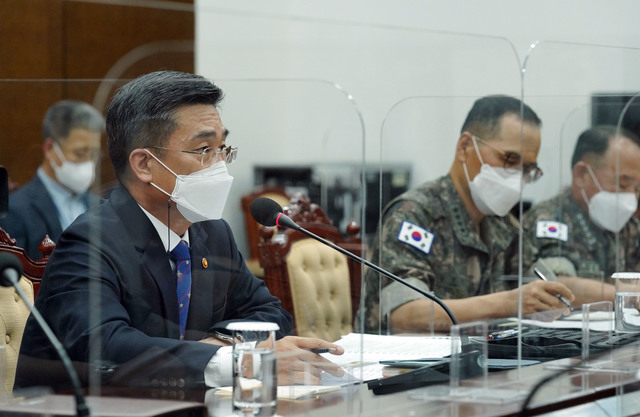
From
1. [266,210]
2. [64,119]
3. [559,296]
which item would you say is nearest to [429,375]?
[266,210]

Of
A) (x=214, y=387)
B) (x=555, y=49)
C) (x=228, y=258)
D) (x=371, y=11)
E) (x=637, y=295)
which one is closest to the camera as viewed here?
(x=214, y=387)

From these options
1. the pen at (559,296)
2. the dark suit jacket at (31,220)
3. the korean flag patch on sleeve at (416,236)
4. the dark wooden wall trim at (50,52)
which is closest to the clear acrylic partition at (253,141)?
the dark wooden wall trim at (50,52)

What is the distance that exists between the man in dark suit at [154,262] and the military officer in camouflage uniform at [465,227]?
0.64 m

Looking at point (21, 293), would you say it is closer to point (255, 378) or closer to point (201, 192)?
point (255, 378)

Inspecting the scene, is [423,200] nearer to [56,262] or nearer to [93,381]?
[56,262]

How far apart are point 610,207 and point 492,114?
0.50 m

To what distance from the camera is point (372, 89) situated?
4.48 metres

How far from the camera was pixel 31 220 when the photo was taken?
251 centimetres

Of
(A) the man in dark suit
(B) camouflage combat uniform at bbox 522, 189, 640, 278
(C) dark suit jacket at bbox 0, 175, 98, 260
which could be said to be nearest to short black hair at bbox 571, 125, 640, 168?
(B) camouflage combat uniform at bbox 522, 189, 640, 278

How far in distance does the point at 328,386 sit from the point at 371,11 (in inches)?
162

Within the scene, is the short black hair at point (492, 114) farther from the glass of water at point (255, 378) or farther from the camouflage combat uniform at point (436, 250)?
the glass of water at point (255, 378)

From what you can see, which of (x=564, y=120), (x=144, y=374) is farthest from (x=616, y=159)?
(x=144, y=374)

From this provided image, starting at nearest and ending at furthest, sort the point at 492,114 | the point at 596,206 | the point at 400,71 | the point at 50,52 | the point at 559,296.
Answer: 1. the point at 559,296
2. the point at 492,114
3. the point at 596,206
4. the point at 400,71
5. the point at 50,52

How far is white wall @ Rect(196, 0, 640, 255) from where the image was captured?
239cm
